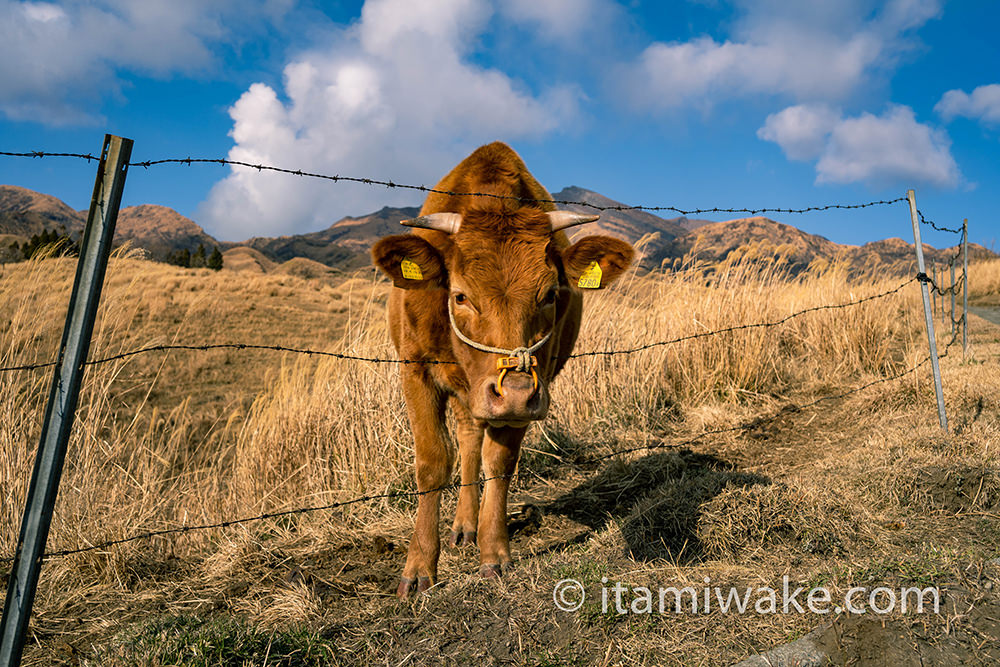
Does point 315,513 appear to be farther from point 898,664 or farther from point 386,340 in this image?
point 898,664

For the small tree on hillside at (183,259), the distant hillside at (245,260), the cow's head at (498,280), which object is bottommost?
the cow's head at (498,280)

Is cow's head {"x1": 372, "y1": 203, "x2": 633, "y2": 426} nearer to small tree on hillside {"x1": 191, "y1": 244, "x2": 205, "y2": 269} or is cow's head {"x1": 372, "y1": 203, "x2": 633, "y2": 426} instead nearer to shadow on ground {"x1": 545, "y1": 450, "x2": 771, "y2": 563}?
shadow on ground {"x1": 545, "y1": 450, "x2": 771, "y2": 563}

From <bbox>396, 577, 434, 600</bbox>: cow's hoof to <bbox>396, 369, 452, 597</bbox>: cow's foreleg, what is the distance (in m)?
0.02

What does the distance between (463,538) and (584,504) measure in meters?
1.04

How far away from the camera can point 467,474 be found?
423cm

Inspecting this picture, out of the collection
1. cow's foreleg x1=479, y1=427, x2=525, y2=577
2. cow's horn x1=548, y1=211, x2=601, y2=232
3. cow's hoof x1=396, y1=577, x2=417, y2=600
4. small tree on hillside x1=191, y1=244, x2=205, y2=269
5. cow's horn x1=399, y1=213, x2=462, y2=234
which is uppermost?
small tree on hillside x1=191, y1=244, x2=205, y2=269

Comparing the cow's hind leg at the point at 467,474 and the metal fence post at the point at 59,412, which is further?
the cow's hind leg at the point at 467,474

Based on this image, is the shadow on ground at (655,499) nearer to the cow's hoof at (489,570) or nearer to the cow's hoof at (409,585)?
the cow's hoof at (489,570)

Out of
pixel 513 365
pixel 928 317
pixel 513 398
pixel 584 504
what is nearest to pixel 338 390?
pixel 584 504

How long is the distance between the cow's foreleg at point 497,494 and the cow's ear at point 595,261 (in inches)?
37.4

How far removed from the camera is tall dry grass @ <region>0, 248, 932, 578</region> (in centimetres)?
462

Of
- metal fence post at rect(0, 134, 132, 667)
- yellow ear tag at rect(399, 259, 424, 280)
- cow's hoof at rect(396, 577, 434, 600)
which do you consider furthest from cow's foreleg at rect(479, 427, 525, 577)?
metal fence post at rect(0, 134, 132, 667)

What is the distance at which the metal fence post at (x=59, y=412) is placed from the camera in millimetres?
2004

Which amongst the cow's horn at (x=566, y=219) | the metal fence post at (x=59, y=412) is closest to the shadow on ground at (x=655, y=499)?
the cow's horn at (x=566, y=219)
